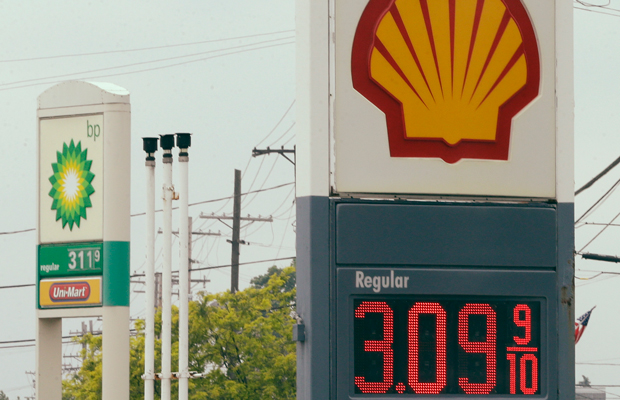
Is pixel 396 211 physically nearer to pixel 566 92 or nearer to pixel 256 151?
pixel 566 92

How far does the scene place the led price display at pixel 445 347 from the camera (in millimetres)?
8195

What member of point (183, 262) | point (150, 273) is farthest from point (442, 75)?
point (150, 273)

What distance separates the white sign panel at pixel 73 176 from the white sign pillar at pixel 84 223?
0.7 inches

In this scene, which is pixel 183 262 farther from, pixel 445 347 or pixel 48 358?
pixel 445 347

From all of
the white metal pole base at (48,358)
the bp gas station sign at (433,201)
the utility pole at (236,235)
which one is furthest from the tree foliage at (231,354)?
the bp gas station sign at (433,201)

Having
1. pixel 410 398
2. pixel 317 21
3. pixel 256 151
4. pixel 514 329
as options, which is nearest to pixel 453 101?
pixel 317 21

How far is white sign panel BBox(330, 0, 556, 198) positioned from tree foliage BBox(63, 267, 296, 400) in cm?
2190

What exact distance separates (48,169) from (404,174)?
1157cm

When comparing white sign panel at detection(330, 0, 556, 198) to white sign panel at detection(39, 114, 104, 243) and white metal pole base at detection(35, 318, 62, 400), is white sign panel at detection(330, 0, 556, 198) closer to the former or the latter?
white sign panel at detection(39, 114, 104, 243)

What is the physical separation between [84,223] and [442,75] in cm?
1090

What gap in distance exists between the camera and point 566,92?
9.18 meters

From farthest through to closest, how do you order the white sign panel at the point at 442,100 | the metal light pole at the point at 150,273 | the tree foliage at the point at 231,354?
the tree foliage at the point at 231,354 < the metal light pole at the point at 150,273 < the white sign panel at the point at 442,100

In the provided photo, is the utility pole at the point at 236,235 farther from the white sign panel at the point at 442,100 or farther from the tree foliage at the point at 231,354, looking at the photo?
the white sign panel at the point at 442,100

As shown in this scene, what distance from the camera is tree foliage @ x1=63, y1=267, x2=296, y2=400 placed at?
3064cm
